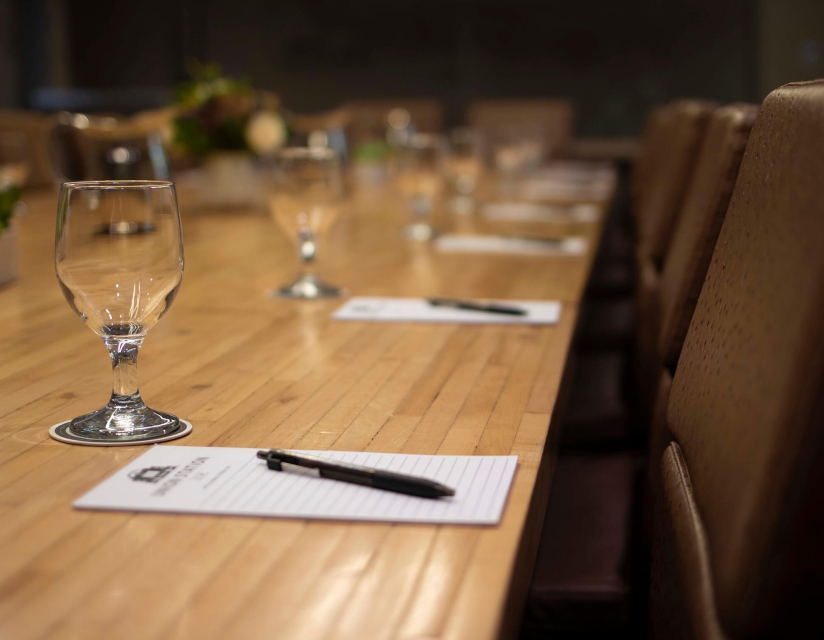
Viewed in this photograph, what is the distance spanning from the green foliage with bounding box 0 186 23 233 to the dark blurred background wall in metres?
6.04

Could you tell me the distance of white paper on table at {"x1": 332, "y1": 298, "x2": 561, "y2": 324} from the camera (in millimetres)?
1313

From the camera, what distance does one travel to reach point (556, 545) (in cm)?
118

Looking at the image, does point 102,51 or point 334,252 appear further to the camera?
point 102,51

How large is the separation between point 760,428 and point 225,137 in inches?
98.2

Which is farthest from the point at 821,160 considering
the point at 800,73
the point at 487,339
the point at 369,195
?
the point at 800,73

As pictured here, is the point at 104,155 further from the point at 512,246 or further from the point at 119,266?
the point at 119,266

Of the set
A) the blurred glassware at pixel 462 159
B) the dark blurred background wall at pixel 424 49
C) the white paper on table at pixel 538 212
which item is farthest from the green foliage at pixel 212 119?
the dark blurred background wall at pixel 424 49

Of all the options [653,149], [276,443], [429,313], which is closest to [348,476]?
[276,443]

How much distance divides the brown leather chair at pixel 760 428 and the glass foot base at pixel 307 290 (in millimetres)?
720

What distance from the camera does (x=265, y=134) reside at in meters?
2.87

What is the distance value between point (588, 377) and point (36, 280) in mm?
997

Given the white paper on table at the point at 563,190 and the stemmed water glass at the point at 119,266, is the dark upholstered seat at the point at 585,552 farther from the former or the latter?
the white paper on table at the point at 563,190

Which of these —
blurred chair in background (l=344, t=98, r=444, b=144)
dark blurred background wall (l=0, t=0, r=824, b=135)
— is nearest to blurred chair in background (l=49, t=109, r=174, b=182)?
blurred chair in background (l=344, t=98, r=444, b=144)

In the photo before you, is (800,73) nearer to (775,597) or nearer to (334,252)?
(334,252)
